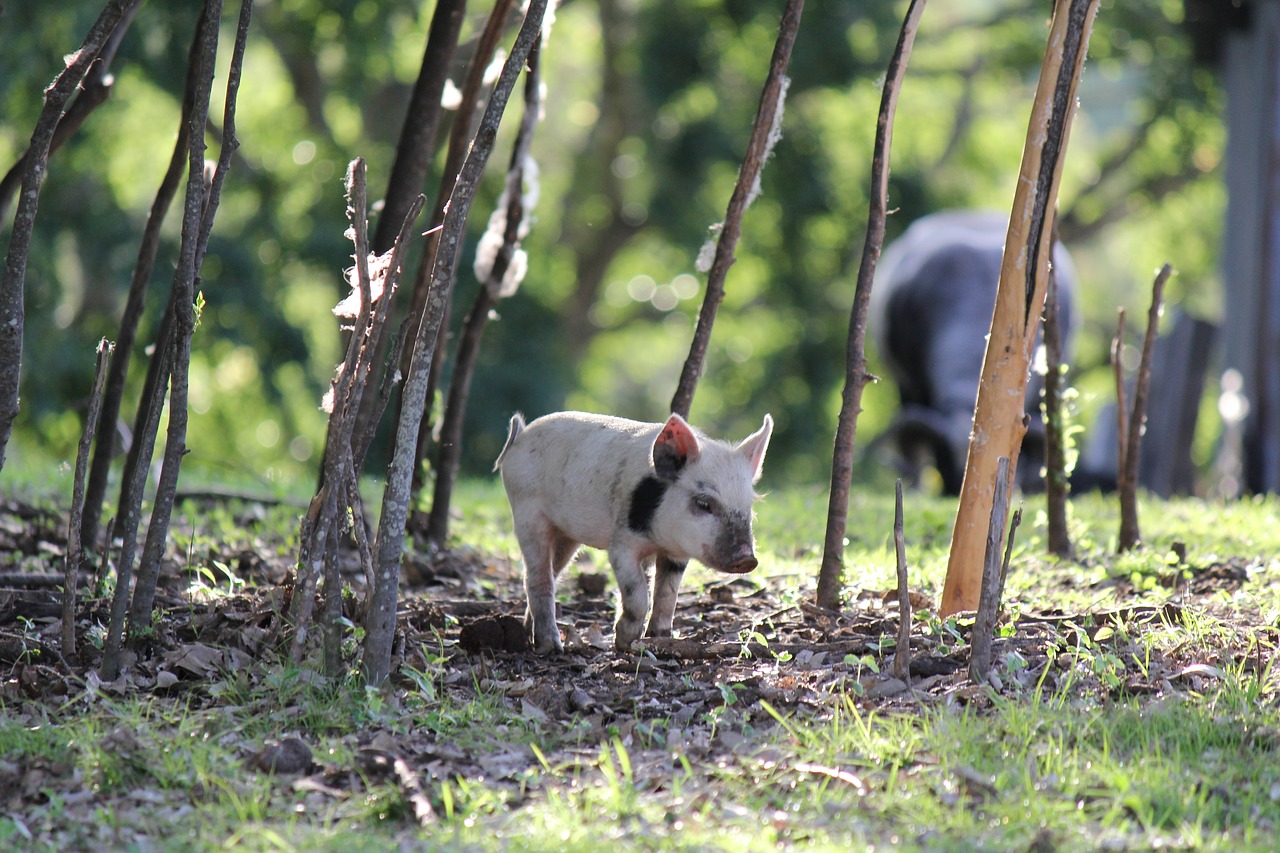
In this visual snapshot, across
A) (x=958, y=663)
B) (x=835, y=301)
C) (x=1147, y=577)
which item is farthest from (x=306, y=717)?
(x=835, y=301)

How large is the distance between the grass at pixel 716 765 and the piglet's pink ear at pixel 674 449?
1.01m

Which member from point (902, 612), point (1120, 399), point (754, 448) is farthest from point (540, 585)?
point (1120, 399)

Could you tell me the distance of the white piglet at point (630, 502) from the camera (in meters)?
5.23

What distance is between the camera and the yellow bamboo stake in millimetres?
5391

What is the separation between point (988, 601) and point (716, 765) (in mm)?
1099

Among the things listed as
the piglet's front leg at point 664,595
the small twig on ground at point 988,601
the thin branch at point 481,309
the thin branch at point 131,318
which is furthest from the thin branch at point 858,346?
the thin branch at point 131,318

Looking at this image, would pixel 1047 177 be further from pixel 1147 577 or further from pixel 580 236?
pixel 580 236

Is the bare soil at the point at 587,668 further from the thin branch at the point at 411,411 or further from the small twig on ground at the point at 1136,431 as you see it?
the small twig on ground at the point at 1136,431

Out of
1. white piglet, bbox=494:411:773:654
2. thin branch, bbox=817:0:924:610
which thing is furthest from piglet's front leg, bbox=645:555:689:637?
thin branch, bbox=817:0:924:610

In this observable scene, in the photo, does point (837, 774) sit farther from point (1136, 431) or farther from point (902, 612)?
point (1136, 431)

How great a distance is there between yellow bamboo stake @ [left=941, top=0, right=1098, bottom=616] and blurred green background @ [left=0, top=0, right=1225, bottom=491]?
11460mm

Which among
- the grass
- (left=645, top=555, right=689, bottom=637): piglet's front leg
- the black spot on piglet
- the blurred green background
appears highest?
the blurred green background

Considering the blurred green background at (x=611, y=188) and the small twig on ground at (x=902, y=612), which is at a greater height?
the blurred green background at (x=611, y=188)

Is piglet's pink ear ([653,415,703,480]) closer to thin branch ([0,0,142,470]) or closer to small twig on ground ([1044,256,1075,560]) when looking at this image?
small twig on ground ([1044,256,1075,560])
